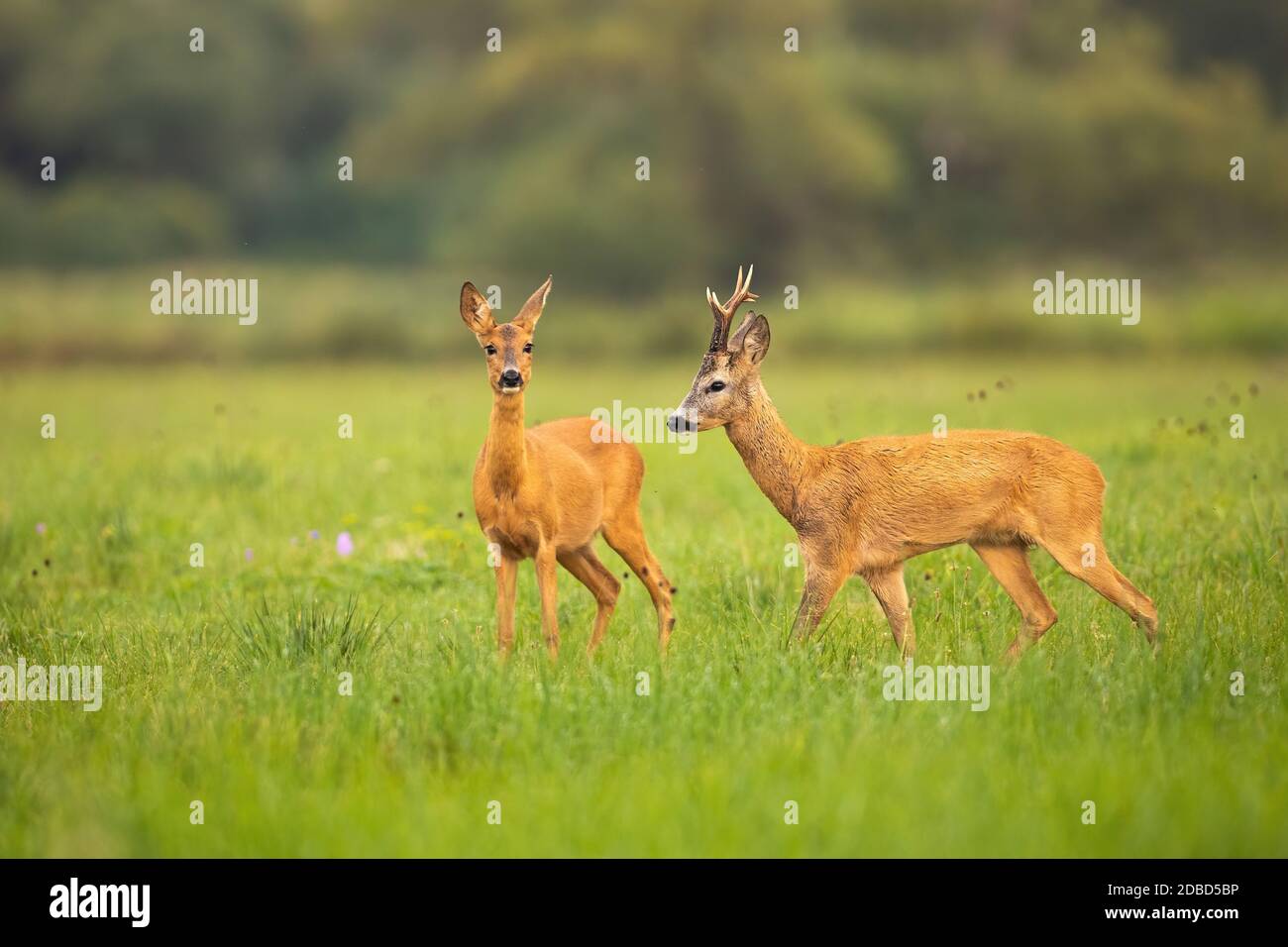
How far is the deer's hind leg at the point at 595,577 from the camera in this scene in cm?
828

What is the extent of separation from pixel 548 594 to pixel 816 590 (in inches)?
51.0

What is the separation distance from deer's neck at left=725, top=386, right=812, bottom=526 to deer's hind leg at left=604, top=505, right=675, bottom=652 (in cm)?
93

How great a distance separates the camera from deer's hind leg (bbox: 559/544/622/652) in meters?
8.28

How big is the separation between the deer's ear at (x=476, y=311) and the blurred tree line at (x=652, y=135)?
25270mm

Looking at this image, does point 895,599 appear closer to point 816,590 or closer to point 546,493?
point 816,590

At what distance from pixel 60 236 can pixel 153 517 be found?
2656 cm

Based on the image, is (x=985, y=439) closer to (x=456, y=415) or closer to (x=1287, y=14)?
(x=456, y=415)

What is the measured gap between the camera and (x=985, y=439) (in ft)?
24.5

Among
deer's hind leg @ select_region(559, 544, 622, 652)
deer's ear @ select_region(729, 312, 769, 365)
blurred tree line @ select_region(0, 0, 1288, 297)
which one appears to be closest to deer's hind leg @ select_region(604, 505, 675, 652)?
deer's hind leg @ select_region(559, 544, 622, 652)

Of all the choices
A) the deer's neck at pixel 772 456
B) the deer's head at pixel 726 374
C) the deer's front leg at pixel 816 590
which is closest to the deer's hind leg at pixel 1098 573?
the deer's front leg at pixel 816 590

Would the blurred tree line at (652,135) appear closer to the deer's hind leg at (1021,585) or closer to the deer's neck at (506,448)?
the deer's neck at (506,448)

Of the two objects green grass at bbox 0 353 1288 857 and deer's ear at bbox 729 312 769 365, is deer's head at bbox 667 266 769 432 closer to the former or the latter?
deer's ear at bbox 729 312 769 365

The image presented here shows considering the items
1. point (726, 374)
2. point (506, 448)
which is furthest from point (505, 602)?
point (726, 374)

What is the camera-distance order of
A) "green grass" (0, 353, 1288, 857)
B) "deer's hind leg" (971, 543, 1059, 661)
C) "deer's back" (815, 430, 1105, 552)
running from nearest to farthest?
"green grass" (0, 353, 1288, 857) < "deer's back" (815, 430, 1105, 552) < "deer's hind leg" (971, 543, 1059, 661)
